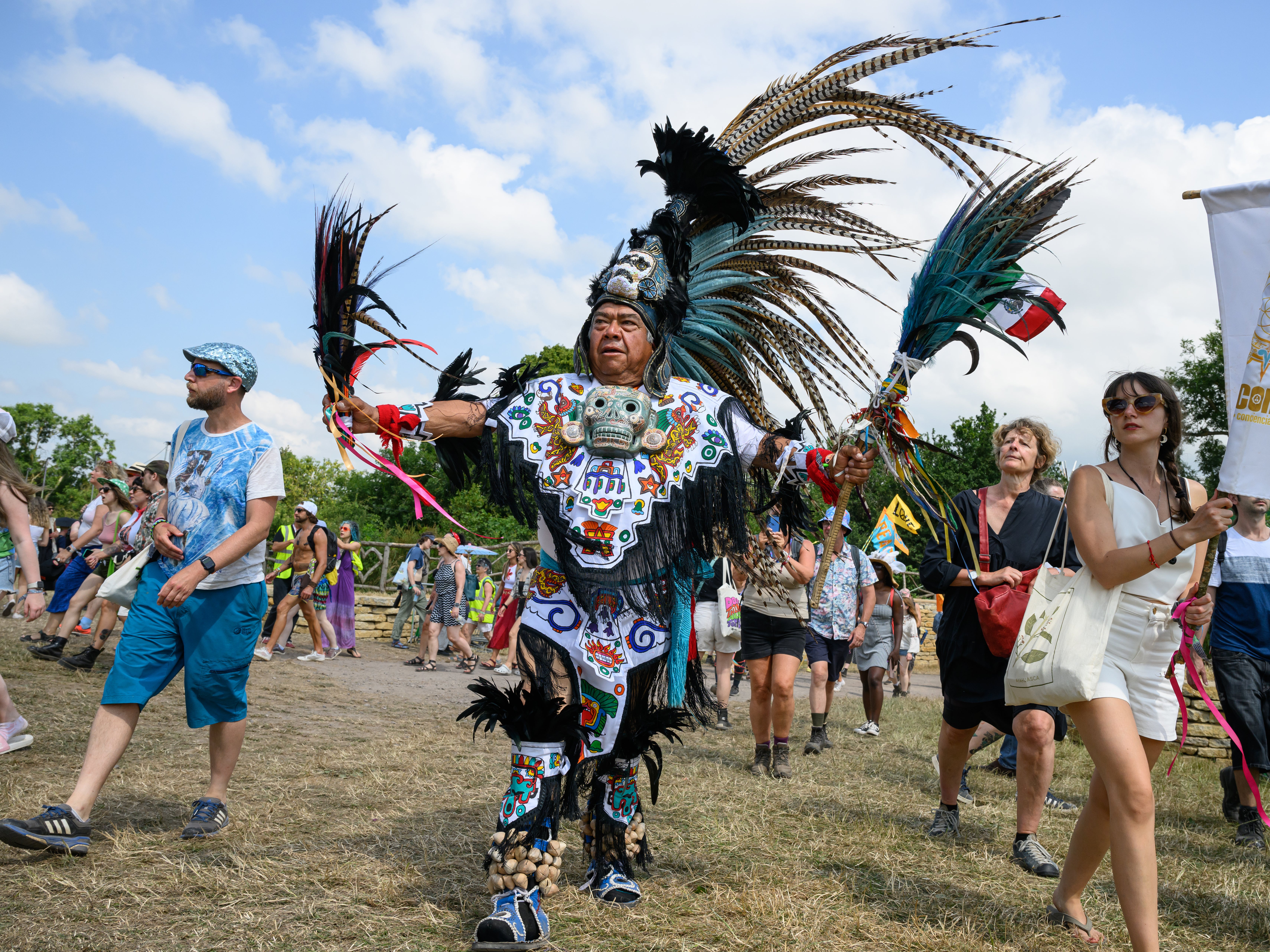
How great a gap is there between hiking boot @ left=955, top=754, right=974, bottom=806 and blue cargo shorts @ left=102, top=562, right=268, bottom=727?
12.3 feet

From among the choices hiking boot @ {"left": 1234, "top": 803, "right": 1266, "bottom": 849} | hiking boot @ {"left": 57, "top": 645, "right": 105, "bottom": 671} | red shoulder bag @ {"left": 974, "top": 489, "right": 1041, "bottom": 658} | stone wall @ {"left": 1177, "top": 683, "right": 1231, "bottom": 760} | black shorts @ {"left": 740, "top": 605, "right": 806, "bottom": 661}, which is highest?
red shoulder bag @ {"left": 974, "top": 489, "right": 1041, "bottom": 658}

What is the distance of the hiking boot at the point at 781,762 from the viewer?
19.7ft

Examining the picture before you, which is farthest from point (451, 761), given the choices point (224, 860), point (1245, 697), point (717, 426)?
point (1245, 697)

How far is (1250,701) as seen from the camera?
504 cm

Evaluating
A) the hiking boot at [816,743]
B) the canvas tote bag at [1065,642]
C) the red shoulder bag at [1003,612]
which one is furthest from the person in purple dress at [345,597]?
the canvas tote bag at [1065,642]

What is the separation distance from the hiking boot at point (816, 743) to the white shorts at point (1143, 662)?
4434 mm

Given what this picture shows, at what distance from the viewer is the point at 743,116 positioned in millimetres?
3973

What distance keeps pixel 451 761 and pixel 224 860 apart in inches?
91.4

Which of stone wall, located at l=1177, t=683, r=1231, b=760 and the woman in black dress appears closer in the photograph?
the woman in black dress

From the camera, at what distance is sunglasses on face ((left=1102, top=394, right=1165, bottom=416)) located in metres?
2.99

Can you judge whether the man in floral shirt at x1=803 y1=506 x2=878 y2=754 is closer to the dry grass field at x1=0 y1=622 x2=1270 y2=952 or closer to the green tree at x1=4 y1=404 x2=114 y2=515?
the dry grass field at x1=0 y1=622 x2=1270 y2=952

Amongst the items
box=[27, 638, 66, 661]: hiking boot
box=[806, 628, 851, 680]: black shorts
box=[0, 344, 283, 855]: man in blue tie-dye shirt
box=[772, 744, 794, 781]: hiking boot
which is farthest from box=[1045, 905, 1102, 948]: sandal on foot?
box=[27, 638, 66, 661]: hiking boot

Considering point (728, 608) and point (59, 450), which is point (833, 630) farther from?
point (59, 450)

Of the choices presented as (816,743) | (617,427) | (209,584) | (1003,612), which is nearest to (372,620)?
(816,743)
